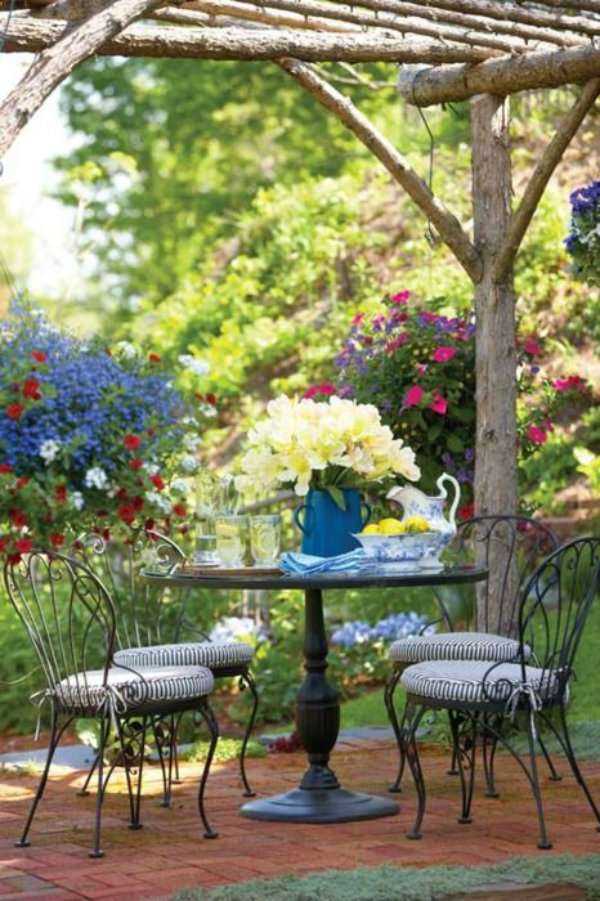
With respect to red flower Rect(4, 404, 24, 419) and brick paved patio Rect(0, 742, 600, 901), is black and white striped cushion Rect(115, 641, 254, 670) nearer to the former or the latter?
brick paved patio Rect(0, 742, 600, 901)

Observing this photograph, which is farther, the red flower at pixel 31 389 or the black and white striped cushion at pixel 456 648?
the red flower at pixel 31 389

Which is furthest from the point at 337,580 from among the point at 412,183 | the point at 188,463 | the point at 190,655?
the point at 188,463

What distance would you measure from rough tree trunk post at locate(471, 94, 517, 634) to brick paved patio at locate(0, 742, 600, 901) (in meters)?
0.96

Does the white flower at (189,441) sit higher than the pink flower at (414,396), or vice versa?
the pink flower at (414,396)

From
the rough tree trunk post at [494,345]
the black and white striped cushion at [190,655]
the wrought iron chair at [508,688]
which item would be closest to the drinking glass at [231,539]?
the black and white striped cushion at [190,655]

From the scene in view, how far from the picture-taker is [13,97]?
3506 millimetres

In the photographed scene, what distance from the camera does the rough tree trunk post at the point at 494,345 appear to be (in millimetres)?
5875

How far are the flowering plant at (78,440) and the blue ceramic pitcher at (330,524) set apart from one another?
168 centimetres

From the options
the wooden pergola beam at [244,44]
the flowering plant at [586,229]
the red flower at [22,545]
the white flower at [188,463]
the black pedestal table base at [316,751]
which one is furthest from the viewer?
the white flower at [188,463]

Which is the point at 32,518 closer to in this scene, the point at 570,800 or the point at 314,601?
the point at 314,601

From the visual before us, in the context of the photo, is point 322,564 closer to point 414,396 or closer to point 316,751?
point 316,751

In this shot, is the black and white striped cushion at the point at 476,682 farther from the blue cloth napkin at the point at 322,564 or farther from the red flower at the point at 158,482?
the red flower at the point at 158,482

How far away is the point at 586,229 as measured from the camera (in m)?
5.50

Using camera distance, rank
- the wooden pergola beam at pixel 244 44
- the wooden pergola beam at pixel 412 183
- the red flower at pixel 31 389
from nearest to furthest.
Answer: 1. the wooden pergola beam at pixel 244 44
2. the wooden pergola beam at pixel 412 183
3. the red flower at pixel 31 389
